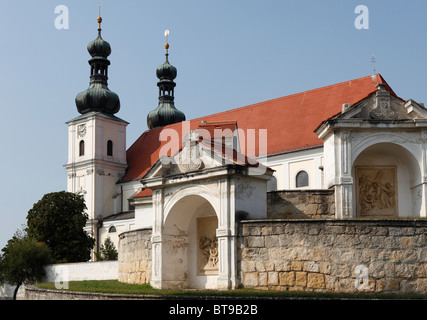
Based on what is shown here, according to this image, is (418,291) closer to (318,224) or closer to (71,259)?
(318,224)

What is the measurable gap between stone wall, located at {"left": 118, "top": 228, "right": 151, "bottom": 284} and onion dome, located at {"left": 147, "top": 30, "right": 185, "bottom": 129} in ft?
167

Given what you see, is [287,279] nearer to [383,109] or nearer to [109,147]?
[383,109]

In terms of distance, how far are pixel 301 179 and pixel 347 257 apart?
2589 cm

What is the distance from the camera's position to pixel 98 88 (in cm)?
6769

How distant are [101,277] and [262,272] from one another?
1743cm

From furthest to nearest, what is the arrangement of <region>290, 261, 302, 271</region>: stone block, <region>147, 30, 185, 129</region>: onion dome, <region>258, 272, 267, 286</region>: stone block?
<region>147, 30, 185, 129</region>: onion dome, <region>258, 272, 267, 286</region>: stone block, <region>290, 261, 302, 271</region>: stone block

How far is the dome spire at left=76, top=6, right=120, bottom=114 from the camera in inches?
2660

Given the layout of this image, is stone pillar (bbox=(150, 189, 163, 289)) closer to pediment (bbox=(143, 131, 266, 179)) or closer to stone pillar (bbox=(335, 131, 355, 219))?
pediment (bbox=(143, 131, 266, 179))

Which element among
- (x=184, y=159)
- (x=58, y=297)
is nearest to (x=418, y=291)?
(x=184, y=159)

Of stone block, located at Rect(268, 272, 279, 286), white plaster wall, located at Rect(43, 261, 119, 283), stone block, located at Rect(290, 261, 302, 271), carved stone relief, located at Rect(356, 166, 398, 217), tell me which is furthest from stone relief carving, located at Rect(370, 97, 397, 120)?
white plaster wall, located at Rect(43, 261, 119, 283)

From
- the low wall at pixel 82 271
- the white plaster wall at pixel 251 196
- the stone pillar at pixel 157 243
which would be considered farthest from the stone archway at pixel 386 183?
the low wall at pixel 82 271

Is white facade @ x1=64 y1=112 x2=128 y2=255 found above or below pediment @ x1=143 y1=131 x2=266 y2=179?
above

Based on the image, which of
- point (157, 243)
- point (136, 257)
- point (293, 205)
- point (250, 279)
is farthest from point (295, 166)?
point (250, 279)
